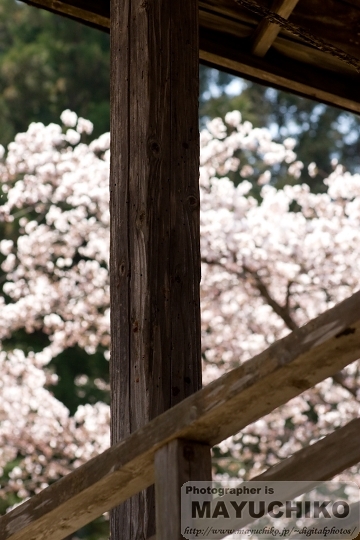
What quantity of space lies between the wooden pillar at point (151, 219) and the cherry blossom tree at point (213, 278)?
15.7 ft

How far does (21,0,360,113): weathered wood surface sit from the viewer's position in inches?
95.0

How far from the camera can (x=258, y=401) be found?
104 centimetres

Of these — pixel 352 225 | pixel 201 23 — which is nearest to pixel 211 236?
pixel 352 225

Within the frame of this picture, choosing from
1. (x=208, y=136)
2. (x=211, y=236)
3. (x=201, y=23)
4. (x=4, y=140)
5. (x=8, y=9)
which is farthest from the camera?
(x=8, y=9)

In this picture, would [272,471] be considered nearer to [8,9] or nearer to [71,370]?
[71,370]

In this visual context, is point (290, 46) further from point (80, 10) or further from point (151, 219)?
point (151, 219)

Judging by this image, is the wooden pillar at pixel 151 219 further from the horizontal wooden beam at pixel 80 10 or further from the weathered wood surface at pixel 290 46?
the weathered wood surface at pixel 290 46

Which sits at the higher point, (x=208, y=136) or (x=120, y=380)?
(x=208, y=136)

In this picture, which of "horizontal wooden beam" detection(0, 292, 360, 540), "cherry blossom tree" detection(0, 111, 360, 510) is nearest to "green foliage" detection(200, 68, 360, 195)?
"cherry blossom tree" detection(0, 111, 360, 510)

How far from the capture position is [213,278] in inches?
273

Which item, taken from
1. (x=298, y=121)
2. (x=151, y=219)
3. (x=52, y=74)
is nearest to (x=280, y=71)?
(x=151, y=219)

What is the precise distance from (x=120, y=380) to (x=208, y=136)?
20.9 feet

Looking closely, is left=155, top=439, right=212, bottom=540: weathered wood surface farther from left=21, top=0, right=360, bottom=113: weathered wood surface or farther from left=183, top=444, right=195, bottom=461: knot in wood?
left=21, top=0, right=360, bottom=113: weathered wood surface

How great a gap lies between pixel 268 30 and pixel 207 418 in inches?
67.2
